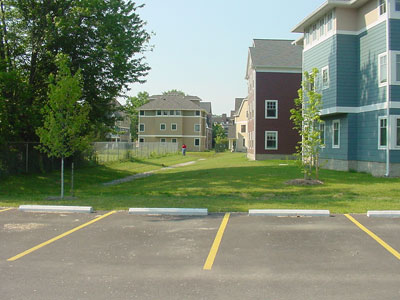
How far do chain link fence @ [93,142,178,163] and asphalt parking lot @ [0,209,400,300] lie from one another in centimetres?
2415

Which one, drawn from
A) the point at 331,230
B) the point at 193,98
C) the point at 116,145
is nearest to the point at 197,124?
the point at 193,98

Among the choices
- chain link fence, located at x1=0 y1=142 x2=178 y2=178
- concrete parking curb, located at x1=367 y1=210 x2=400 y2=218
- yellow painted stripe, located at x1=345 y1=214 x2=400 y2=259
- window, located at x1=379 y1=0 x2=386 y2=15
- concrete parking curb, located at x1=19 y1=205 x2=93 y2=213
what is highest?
window, located at x1=379 y1=0 x2=386 y2=15

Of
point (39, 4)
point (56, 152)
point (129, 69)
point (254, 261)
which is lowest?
point (254, 261)

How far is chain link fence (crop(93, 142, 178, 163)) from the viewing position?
33.9m

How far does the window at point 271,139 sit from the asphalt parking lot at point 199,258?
1116 inches

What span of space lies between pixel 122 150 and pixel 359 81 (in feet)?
76.7

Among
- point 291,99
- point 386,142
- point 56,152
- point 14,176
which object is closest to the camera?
point 56,152

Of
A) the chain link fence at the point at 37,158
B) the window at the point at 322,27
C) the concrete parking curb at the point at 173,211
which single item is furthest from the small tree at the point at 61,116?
the window at the point at 322,27

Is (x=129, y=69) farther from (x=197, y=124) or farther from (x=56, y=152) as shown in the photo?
(x=197, y=124)

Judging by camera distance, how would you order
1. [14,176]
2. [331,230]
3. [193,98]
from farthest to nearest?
1. [193,98]
2. [14,176]
3. [331,230]

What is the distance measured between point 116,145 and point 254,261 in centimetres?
3278

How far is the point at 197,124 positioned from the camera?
77062 mm

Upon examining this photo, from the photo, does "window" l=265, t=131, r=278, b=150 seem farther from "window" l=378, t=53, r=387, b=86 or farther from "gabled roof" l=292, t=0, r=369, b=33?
"window" l=378, t=53, r=387, b=86

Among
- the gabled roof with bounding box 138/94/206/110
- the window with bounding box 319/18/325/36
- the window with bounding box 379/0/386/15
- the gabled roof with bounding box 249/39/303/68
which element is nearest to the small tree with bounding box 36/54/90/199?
the window with bounding box 379/0/386/15
